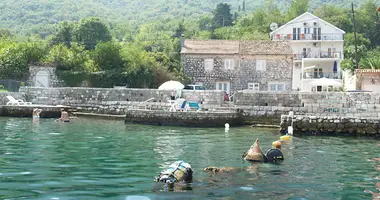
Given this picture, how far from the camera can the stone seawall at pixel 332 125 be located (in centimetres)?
2289

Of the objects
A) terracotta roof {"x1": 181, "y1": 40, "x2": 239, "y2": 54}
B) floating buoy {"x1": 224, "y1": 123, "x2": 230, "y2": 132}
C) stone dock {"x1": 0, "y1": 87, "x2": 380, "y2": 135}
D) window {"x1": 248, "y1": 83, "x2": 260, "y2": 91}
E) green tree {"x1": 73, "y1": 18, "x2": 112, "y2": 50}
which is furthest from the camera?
green tree {"x1": 73, "y1": 18, "x2": 112, "y2": 50}

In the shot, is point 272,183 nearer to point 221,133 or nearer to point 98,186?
point 98,186

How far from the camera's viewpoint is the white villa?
46.6 meters

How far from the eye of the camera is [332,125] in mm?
23125

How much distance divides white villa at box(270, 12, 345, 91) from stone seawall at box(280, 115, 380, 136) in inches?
860

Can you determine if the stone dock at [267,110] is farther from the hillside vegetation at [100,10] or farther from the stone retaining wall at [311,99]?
the hillside vegetation at [100,10]

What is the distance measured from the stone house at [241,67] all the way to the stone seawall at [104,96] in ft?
45.8

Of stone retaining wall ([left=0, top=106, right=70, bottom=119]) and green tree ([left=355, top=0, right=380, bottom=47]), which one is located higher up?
green tree ([left=355, top=0, right=380, bottom=47])

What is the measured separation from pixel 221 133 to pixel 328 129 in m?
5.24

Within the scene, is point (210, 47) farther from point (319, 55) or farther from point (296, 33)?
point (296, 33)

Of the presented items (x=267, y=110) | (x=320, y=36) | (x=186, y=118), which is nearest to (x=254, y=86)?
(x=320, y=36)

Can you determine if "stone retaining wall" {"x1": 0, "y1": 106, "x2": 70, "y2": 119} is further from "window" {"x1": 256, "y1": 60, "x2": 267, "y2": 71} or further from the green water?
"window" {"x1": 256, "y1": 60, "x2": 267, "y2": 71}

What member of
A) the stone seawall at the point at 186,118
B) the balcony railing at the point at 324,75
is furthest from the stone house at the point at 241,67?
the stone seawall at the point at 186,118

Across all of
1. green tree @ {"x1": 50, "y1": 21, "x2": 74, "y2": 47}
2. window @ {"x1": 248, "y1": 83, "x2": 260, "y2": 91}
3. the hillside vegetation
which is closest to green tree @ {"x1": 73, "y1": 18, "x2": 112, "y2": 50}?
green tree @ {"x1": 50, "y1": 21, "x2": 74, "y2": 47}
